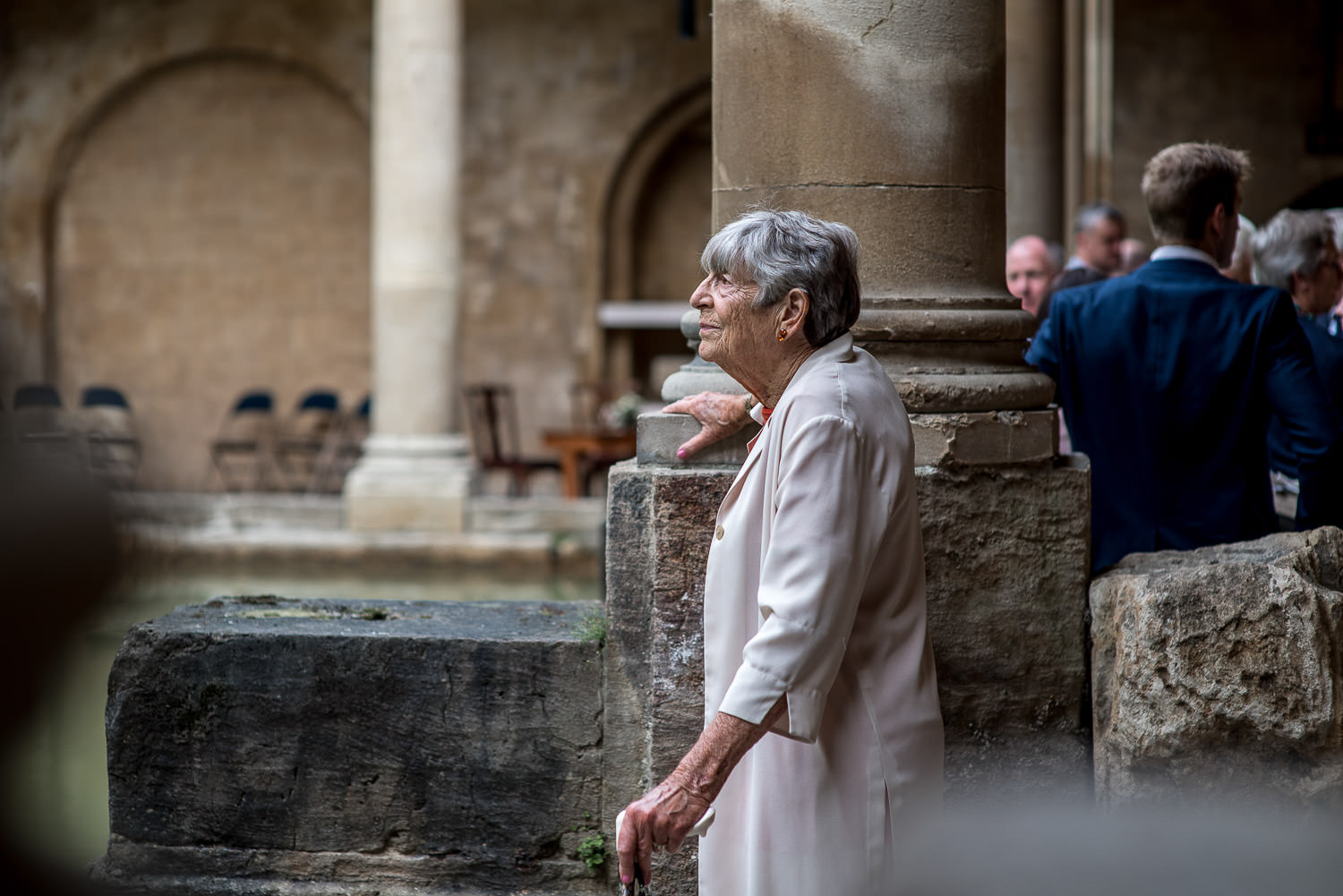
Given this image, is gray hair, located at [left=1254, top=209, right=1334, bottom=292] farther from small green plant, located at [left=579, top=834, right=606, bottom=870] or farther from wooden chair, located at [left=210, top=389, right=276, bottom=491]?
wooden chair, located at [left=210, top=389, right=276, bottom=491]

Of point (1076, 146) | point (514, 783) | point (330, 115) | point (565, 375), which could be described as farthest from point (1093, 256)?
point (330, 115)

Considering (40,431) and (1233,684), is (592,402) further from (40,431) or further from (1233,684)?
(40,431)

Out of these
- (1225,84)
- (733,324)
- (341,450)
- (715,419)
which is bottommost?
(341,450)

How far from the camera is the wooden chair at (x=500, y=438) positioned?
10.6m

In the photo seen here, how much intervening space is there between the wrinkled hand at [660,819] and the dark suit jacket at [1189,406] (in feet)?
4.02

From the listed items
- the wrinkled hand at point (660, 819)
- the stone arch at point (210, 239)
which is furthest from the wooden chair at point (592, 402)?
the wrinkled hand at point (660, 819)

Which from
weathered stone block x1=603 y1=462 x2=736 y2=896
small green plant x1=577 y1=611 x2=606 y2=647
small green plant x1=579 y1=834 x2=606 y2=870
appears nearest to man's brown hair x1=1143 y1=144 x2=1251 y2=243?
weathered stone block x1=603 y1=462 x2=736 y2=896

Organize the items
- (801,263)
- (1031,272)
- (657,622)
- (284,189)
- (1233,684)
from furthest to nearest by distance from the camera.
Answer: (284,189) < (1031,272) < (657,622) < (1233,684) < (801,263)

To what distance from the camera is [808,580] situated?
5.52ft

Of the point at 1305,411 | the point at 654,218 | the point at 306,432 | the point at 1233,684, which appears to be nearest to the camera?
the point at 1233,684

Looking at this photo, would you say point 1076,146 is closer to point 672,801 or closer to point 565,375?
point 565,375

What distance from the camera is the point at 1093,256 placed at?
4.64 m

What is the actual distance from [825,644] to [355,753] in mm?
1256

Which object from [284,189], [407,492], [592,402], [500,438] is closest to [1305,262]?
[407,492]
